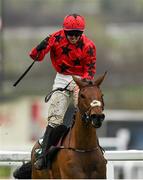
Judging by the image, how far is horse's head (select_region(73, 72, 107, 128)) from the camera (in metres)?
10.6

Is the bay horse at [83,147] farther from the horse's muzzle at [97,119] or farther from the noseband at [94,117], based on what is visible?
the horse's muzzle at [97,119]

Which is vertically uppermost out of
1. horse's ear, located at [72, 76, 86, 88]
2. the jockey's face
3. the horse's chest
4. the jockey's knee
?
the jockey's face

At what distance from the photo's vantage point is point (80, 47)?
11734 millimetres

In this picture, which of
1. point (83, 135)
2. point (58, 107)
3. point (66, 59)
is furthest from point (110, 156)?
point (83, 135)

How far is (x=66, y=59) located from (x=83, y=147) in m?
1.10

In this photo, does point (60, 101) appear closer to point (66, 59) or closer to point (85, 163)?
point (66, 59)

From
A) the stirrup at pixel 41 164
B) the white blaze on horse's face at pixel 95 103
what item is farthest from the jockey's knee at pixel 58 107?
the white blaze on horse's face at pixel 95 103

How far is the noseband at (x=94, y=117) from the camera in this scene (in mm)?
10523

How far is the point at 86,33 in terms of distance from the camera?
39.6 metres

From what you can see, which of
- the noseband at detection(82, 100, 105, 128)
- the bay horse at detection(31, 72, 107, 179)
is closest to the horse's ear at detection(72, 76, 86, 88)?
the bay horse at detection(31, 72, 107, 179)

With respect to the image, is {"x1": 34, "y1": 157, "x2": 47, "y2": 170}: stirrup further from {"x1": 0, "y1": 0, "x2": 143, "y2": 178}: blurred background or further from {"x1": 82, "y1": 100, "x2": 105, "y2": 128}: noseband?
{"x1": 0, "y1": 0, "x2": 143, "y2": 178}: blurred background

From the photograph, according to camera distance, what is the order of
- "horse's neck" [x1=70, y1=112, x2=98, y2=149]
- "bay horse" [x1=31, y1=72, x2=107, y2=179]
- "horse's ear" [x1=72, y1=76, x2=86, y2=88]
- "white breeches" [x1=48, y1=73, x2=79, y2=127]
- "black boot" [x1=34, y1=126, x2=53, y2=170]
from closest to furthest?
1. "bay horse" [x1=31, y1=72, x2=107, y2=179]
2. "horse's ear" [x1=72, y1=76, x2=86, y2=88]
3. "horse's neck" [x1=70, y1=112, x2=98, y2=149]
4. "black boot" [x1=34, y1=126, x2=53, y2=170]
5. "white breeches" [x1=48, y1=73, x2=79, y2=127]

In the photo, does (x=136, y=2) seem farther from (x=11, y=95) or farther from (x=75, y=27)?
(x=75, y=27)

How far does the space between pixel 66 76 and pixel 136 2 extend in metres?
33.1
